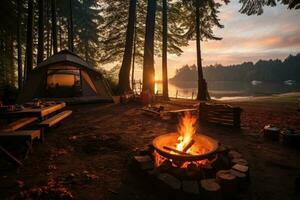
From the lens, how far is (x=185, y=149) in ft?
14.0

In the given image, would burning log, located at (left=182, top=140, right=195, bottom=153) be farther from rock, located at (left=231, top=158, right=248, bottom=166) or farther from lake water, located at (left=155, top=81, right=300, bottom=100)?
lake water, located at (left=155, top=81, right=300, bottom=100)

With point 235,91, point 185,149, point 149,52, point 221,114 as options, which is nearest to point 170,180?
point 185,149

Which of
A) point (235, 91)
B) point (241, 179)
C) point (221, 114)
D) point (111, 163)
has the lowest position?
point (111, 163)

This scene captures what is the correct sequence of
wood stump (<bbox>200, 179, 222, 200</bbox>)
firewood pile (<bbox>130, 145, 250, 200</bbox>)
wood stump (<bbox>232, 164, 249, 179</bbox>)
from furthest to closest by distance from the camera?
wood stump (<bbox>232, 164, 249, 179</bbox>), firewood pile (<bbox>130, 145, 250, 200</bbox>), wood stump (<bbox>200, 179, 222, 200</bbox>)

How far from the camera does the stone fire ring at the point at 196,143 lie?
12.5ft

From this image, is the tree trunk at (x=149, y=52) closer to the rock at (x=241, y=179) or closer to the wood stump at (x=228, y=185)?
the rock at (x=241, y=179)

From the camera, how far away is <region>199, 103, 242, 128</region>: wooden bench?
307 inches

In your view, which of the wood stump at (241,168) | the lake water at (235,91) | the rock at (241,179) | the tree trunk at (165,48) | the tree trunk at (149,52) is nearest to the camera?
the rock at (241,179)

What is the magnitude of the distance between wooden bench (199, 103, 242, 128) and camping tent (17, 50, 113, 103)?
24.5ft

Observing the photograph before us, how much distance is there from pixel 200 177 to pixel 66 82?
566 inches

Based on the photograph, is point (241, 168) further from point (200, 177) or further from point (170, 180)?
point (170, 180)

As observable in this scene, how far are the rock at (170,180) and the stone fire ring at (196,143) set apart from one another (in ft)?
1.21

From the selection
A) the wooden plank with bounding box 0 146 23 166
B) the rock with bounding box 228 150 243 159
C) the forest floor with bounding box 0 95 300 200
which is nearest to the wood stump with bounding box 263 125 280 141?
the forest floor with bounding box 0 95 300 200

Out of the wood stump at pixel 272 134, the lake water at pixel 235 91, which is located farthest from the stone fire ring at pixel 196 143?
the lake water at pixel 235 91
